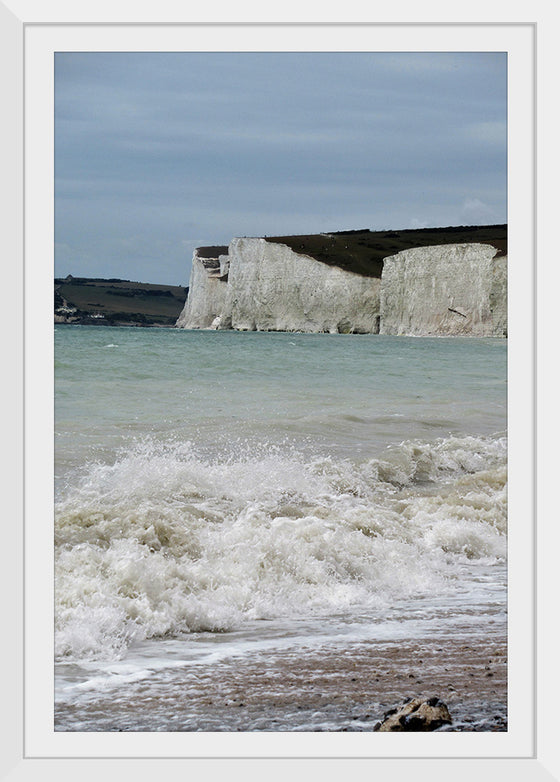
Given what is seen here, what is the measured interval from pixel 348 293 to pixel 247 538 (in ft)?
170

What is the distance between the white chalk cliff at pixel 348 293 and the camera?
1730 inches

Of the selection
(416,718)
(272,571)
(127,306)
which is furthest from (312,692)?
(127,306)

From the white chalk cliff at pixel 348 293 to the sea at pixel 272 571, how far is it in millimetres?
34889

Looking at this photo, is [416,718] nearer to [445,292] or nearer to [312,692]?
[312,692]

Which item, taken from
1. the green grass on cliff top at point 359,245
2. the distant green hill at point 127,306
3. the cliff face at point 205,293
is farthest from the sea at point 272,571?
the cliff face at point 205,293

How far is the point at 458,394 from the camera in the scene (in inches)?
503

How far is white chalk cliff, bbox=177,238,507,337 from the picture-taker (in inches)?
1730

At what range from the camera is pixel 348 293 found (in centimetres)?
5572

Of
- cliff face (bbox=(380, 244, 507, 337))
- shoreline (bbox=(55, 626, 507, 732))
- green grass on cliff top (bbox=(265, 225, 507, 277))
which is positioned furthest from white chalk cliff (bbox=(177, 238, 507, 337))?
shoreline (bbox=(55, 626, 507, 732))

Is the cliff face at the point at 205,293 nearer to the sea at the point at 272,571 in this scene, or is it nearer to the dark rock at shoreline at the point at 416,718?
the sea at the point at 272,571

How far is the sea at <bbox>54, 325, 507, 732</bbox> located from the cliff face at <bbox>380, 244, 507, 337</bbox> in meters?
34.9

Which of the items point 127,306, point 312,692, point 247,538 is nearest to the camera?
point 312,692
